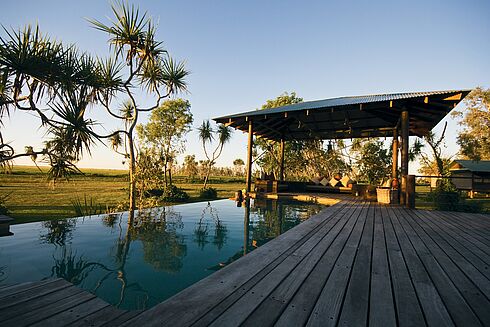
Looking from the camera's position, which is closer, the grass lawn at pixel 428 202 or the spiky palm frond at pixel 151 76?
the spiky palm frond at pixel 151 76

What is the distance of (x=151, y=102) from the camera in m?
9.54

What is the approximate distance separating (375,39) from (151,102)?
12278 mm

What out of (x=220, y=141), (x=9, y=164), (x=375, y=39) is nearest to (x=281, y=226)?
(x=9, y=164)

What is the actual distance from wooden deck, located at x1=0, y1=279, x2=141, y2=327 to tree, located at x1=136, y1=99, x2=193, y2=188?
63.1ft

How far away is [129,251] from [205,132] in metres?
17.4

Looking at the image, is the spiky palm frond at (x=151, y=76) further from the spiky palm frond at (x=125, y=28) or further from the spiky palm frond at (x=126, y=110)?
the spiky palm frond at (x=126, y=110)

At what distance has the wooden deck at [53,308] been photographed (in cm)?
134

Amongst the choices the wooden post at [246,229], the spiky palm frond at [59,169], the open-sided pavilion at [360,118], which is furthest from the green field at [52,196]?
the open-sided pavilion at [360,118]

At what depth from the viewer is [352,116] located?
35.6 feet

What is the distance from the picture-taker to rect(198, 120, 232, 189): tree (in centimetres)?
2042

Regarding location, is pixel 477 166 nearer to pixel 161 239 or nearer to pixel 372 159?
pixel 372 159

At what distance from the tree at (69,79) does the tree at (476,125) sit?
28222 millimetres

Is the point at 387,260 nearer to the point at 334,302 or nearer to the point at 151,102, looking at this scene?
the point at 334,302

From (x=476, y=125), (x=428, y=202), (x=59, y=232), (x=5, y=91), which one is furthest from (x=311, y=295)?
(x=476, y=125)
